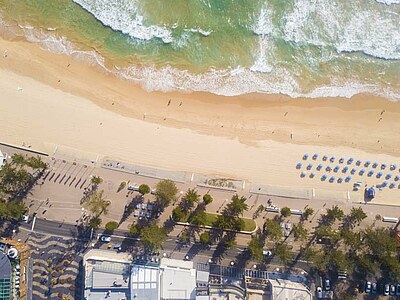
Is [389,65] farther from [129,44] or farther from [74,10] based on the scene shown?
[74,10]

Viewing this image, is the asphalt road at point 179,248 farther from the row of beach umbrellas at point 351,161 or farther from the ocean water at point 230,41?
the ocean water at point 230,41

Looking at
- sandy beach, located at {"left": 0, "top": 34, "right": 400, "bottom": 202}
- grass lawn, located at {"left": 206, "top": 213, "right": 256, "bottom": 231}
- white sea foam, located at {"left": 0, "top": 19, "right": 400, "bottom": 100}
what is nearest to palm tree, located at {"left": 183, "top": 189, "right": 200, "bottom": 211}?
grass lawn, located at {"left": 206, "top": 213, "right": 256, "bottom": 231}

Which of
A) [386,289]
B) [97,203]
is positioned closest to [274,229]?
[386,289]

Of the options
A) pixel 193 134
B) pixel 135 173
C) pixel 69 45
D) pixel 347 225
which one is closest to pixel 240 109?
pixel 193 134

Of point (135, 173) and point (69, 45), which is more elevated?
point (69, 45)

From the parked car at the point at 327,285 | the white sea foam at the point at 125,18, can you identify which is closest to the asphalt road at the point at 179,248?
the parked car at the point at 327,285

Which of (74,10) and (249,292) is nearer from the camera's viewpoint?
(249,292)

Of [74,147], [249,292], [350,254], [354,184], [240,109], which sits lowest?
[249,292]
